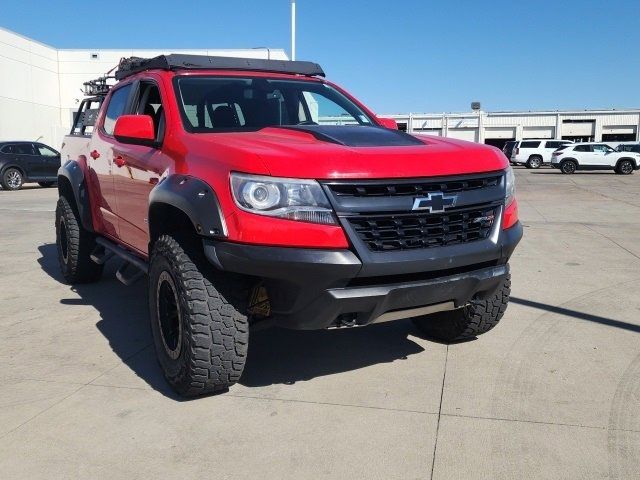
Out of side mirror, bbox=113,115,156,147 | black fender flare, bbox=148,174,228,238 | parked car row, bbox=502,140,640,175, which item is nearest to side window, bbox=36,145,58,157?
side mirror, bbox=113,115,156,147

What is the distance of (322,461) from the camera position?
277 centimetres

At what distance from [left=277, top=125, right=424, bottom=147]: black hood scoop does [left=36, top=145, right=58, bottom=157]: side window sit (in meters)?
18.7

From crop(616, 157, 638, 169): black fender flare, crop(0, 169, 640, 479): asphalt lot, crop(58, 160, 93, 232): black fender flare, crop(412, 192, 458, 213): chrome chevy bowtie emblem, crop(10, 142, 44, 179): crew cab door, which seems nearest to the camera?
crop(0, 169, 640, 479): asphalt lot

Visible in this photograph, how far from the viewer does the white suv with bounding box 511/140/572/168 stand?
117 ft

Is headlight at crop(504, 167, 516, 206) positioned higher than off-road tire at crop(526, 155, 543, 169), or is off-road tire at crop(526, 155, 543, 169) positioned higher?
headlight at crop(504, 167, 516, 206)

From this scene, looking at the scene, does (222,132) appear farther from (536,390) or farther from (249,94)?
(536,390)

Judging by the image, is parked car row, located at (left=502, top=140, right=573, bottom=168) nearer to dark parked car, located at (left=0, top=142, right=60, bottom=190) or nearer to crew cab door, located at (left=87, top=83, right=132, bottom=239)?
dark parked car, located at (left=0, top=142, right=60, bottom=190)

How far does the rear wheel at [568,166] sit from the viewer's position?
3073 centimetres

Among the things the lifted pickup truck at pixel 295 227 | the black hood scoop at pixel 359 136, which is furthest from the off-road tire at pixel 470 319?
the black hood scoop at pixel 359 136

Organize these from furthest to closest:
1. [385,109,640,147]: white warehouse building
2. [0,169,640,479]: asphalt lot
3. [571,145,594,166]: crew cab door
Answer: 1. [385,109,640,147]: white warehouse building
2. [571,145,594,166]: crew cab door
3. [0,169,640,479]: asphalt lot

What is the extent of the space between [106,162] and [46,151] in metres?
17.4

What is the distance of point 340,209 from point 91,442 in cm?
165

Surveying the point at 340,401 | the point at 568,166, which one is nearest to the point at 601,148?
the point at 568,166

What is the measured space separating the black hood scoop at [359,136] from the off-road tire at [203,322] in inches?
37.2
